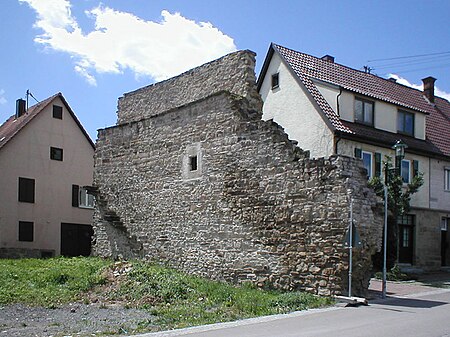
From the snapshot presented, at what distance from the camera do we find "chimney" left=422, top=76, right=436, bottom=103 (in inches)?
1237

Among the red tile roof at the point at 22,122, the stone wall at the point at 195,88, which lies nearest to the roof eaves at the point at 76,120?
the red tile roof at the point at 22,122

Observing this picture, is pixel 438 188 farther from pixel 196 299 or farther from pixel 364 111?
pixel 196 299

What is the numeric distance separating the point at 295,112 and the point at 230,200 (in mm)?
8692

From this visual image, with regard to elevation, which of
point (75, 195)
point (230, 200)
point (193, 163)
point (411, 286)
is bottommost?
point (411, 286)

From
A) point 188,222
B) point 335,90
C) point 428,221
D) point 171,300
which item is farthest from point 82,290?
point 428,221

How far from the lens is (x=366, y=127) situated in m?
24.0

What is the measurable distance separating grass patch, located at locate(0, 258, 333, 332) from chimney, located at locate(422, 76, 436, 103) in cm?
2073

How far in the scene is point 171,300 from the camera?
45.6 feet

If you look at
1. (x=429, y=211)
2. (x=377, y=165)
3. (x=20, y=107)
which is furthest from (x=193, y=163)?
(x=20, y=107)

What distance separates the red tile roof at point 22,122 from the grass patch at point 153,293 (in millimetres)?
12038

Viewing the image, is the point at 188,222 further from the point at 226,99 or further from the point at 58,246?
the point at 58,246

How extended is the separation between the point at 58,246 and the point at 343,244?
68.0 ft

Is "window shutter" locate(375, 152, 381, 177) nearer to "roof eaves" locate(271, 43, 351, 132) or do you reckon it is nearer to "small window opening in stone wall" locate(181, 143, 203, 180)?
"roof eaves" locate(271, 43, 351, 132)

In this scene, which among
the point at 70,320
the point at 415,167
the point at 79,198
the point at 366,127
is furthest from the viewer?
the point at 79,198
